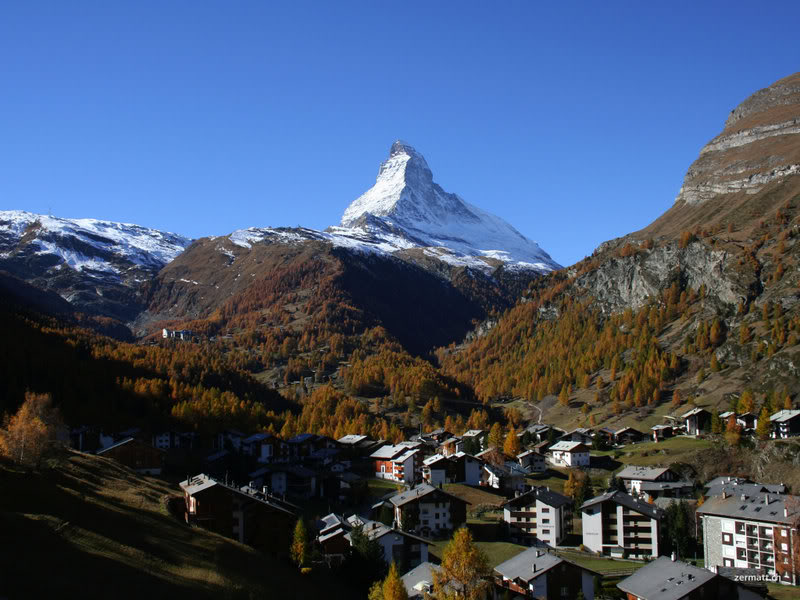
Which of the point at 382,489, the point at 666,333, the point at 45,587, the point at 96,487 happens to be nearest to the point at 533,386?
the point at 666,333

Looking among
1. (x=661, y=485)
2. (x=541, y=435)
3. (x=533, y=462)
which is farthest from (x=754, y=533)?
(x=541, y=435)

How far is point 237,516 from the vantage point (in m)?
62.2

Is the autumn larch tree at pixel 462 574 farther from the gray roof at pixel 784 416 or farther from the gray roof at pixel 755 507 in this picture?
the gray roof at pixel 784 416

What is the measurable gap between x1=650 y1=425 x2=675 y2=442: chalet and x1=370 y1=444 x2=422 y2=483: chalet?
45.6 metres

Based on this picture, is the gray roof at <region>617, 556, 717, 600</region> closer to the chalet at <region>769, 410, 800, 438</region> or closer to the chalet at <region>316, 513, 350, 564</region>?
the chalet at <region>316, 513, 350, 564</region>

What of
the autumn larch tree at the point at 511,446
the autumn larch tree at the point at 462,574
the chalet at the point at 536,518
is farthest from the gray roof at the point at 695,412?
Result: the autumn larch tree at the point at 462,574

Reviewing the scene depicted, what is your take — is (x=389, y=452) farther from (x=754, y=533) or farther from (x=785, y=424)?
(x=785, y=424)

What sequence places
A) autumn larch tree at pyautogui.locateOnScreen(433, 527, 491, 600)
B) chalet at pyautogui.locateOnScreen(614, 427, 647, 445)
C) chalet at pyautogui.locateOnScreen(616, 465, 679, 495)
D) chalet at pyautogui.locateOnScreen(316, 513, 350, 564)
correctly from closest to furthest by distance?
1. autumn larch tree at pyautogui.locateOnScreen(433, 527, 491, 600)
2. chalet at pyautogui.locateOnScreen(316, 513, 350, 564)
3. chalet at pyautogui.locateOnScreen(616, 465, 679, 495)
4. chalet at pyautogui.locateOnScreen(614, 427, 647, 445)

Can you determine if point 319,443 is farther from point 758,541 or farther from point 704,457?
point 758,541

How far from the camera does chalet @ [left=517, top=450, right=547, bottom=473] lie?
120062 mm

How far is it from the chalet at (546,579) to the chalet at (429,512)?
74.8ft

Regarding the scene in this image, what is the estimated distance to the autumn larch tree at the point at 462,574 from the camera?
53.8 m

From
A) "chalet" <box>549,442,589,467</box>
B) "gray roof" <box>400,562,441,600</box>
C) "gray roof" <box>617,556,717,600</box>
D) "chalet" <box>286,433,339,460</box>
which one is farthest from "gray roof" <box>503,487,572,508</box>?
"chalet" <box>286,433,339,460</box>

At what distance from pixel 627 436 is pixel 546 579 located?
270 feet
